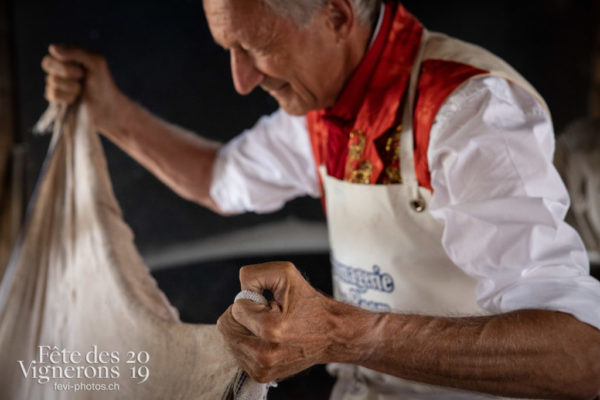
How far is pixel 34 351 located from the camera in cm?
94

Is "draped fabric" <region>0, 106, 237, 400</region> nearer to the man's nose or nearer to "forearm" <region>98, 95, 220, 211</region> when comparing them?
"forearm" <region>98, 95, 220, 211</region>

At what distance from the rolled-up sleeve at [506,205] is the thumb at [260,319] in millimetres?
323

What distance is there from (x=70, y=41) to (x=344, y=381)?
1.02m

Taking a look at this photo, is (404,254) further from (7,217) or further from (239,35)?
(7,217)

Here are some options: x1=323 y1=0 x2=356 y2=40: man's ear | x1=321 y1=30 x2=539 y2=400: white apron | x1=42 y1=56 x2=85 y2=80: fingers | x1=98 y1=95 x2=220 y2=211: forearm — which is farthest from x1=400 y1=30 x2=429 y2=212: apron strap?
x1=42 y1=56 x2=85 y2=80: fingers

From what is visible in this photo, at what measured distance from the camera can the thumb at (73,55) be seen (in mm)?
1152

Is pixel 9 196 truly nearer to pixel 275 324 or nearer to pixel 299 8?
pixel 299 8

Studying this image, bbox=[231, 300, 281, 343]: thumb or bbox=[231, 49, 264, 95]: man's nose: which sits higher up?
bbox=[231, 49, 264, 95]: man's nose

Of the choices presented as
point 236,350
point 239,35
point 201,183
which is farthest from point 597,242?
point 236,350

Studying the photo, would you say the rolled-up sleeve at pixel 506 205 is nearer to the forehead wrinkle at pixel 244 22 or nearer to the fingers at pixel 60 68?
the forehead wrinkle at pixel 244 22

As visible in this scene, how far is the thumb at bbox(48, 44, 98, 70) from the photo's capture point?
1.15 meters

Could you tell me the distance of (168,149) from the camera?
1354 mm

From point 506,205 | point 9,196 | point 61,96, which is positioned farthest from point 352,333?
point 9,196

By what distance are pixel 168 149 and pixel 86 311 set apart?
0.50 metres
